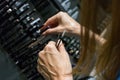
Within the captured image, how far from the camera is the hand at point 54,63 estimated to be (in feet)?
3.55

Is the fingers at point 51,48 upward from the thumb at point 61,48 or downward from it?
upward

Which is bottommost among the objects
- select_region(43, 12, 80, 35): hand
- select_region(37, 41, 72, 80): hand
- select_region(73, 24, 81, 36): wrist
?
select_region(37, 41, 72, 80): hand

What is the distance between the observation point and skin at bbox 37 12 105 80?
3.60 ft

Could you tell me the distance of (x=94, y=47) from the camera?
815 millimetres

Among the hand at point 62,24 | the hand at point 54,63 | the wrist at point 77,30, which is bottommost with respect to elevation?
the hand at point 54,63

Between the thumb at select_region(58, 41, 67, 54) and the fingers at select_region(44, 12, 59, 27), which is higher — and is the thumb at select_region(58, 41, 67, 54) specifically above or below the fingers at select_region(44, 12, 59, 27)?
below

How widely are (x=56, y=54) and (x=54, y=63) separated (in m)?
0.03

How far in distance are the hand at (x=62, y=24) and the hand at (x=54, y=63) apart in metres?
0.04

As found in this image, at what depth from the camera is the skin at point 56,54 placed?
1.10 meters

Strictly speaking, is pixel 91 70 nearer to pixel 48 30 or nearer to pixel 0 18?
pixel 48 30

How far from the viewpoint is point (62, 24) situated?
114 cm

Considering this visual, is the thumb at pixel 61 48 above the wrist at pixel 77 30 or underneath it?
underneath

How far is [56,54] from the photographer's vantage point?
3.68ft

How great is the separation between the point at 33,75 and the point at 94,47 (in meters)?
0.47
